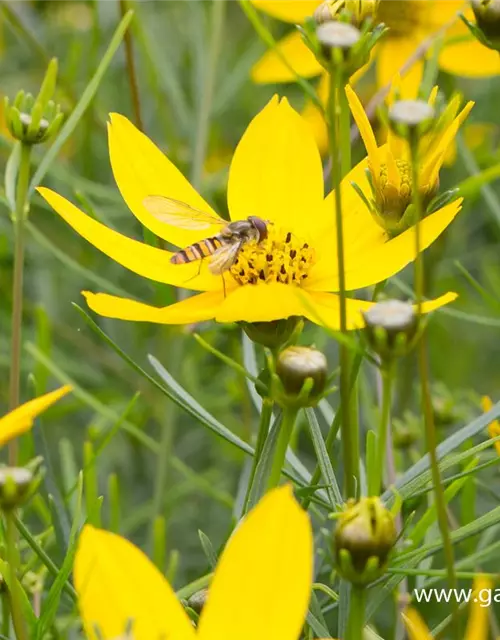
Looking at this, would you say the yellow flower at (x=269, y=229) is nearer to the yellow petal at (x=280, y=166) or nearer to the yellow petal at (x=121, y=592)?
the yellow petal at (x=280, y=166)

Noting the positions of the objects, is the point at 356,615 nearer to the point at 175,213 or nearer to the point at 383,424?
the point at 383,424

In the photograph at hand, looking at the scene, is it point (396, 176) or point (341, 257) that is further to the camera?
point (396, 176)

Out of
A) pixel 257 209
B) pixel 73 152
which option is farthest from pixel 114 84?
pixel 257 209

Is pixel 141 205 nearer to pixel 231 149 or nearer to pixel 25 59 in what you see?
pixel 231 149

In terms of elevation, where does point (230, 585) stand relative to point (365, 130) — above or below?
below

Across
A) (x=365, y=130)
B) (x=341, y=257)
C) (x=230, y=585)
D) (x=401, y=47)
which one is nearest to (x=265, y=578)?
(x=230, y=585)

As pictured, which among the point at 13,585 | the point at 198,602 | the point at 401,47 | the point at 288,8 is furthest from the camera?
the point at 401,47
